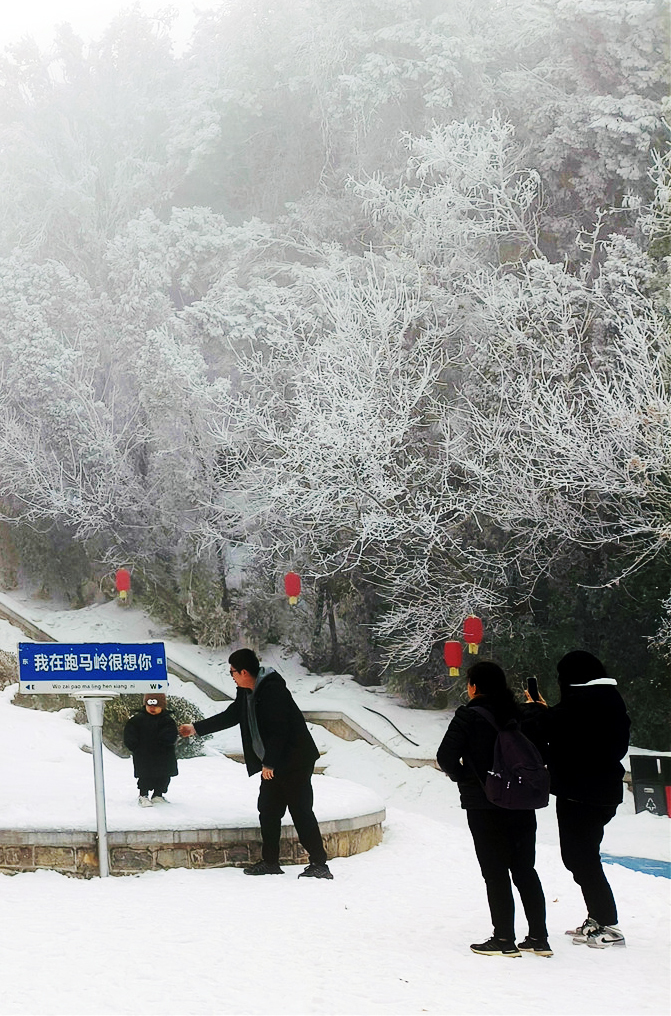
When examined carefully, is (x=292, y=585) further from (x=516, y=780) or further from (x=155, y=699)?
(x=516, y=780)

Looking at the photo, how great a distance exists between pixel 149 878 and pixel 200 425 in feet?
40.0

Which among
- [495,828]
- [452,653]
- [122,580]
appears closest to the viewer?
[495,828]

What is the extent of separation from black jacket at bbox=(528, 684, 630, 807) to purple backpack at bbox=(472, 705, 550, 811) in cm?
13

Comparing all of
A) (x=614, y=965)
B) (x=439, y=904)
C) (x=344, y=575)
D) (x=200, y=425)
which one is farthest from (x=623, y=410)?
(x=614, y=965)

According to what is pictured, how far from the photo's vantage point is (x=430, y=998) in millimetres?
3783

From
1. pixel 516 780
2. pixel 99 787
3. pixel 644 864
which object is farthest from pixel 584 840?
pixel 644 864

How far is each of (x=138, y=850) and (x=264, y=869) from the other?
2.18ft

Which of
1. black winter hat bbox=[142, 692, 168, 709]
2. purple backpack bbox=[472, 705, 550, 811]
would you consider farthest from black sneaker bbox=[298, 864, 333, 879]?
purple backpack bbox=[472, 705, 550, 811]

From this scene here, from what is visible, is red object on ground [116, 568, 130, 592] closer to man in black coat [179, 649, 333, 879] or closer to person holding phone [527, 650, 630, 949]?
man in black coat [179, 649, 333, 879]

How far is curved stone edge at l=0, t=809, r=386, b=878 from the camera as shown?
19.1 ft

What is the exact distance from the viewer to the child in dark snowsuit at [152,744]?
657 cm

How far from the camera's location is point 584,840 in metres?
4.34

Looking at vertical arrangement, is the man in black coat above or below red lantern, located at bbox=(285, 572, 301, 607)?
below

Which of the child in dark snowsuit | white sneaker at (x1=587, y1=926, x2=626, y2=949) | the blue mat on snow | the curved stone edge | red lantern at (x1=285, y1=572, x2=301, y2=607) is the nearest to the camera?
white sneaker at (x1=587, y1=926, x2=626, y2=949)
